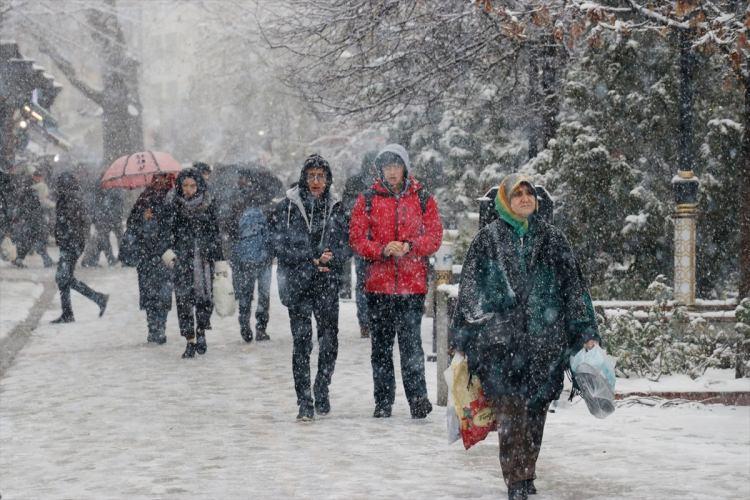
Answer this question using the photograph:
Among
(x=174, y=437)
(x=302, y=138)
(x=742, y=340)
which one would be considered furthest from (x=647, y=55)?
(x=302, y=138)

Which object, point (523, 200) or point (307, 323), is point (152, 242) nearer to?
point (307, 323)

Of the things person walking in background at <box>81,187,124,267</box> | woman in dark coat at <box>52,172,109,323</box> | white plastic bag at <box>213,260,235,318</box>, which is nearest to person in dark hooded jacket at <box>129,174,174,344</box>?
white plastic bag at <box>213,260,235,318</box>

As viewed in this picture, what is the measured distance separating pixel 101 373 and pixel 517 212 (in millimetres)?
6893

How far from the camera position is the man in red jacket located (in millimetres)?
9297

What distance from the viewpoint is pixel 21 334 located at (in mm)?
16031

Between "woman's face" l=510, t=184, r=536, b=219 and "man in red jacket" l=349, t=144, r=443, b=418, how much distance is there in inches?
96.4

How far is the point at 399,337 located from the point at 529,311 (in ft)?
9.02

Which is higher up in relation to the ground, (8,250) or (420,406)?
(8,250)

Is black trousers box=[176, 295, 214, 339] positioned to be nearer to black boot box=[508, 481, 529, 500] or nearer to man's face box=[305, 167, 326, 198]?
man's face box=[305, 167, 326, 198]

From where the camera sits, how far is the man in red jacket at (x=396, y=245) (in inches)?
366

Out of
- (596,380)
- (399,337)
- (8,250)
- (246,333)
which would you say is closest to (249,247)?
(246,333)

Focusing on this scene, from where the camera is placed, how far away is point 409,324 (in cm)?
940

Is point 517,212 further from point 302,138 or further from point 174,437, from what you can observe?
point 302,138

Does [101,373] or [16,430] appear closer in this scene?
[16,430]
